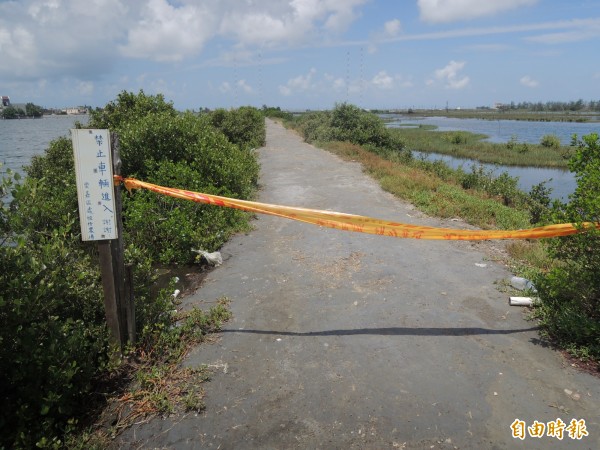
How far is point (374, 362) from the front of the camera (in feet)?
11.4

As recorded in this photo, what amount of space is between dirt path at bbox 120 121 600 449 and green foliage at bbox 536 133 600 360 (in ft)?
0.84

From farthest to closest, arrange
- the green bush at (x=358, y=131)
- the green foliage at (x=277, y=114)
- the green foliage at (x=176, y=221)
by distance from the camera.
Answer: the green foliage at (x=277, y=114) → the green bush at (x=358, y=131) → the green foliage at (x=176, y=221)

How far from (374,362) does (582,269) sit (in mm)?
2005

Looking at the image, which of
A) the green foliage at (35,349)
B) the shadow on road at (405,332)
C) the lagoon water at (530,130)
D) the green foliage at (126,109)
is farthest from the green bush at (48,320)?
the lagoon water at (530,130)

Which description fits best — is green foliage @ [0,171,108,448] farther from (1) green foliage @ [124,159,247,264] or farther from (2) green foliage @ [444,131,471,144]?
(2) green foliage @ [444,131,471,144]

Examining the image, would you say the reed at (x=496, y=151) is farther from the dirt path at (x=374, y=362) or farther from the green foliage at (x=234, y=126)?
the dirt path at (x=374, y=362)

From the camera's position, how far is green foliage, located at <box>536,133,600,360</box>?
134 inches

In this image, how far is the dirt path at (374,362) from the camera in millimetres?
2754

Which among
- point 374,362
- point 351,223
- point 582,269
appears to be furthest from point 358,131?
point 374,362

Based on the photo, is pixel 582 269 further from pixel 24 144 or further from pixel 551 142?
pixel 551 142

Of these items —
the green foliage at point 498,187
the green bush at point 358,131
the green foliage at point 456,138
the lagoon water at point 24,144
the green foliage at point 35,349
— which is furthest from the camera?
the green foliage at point 456,138

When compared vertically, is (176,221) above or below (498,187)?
above

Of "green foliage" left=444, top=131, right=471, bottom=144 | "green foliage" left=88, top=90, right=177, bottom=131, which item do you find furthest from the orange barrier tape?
"green foliage" left=444, top=131, right=471, bottom=144

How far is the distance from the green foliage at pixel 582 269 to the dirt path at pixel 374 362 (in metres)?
0.26
